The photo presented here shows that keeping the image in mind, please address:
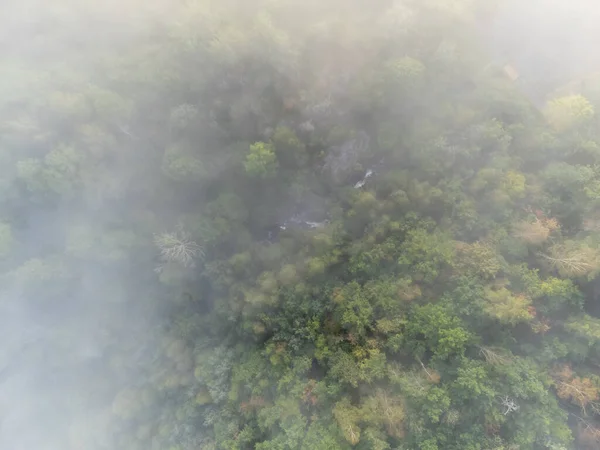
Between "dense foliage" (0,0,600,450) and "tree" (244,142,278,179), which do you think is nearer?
"dense foliage" (0,0,600,450)

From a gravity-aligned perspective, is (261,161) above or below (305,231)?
above

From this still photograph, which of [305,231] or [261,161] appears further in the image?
[305,231]

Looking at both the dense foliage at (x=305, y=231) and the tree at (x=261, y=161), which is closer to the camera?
the dense foliage at (x=305, y=231)

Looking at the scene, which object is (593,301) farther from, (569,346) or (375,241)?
(375,241)

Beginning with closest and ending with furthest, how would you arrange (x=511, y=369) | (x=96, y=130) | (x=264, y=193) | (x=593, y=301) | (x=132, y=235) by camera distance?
(x=511, y=369)
(x=593, y=301)
(x=96, y=130)
(x=132, y=235)
(x=264, y=193)

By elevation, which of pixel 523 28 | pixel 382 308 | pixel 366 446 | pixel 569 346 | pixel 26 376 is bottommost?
pixel 26 376

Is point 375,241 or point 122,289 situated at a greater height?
point 375,241

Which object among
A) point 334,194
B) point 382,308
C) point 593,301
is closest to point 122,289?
point 334,194

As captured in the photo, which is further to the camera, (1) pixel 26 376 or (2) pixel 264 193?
(1) pixel 26 376
